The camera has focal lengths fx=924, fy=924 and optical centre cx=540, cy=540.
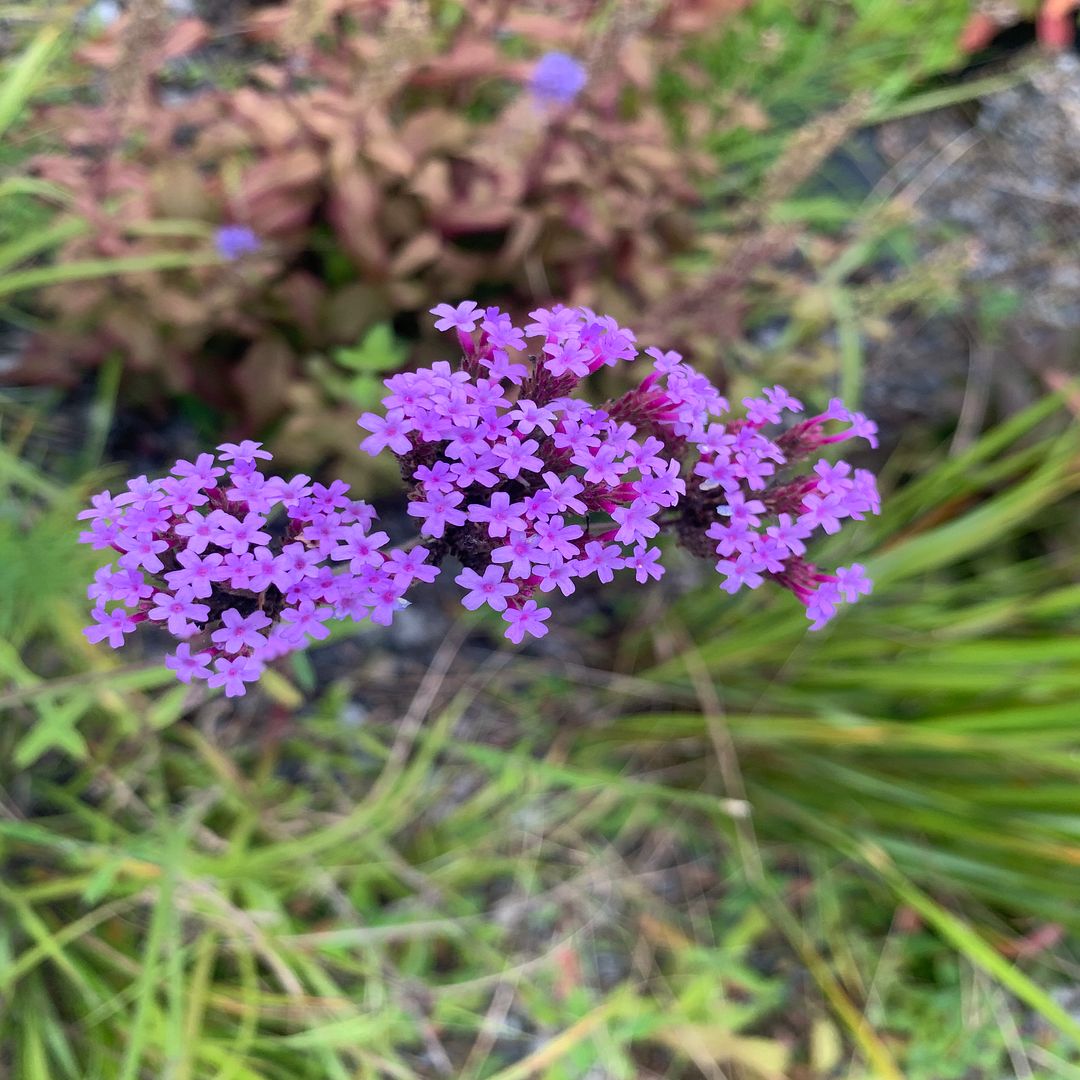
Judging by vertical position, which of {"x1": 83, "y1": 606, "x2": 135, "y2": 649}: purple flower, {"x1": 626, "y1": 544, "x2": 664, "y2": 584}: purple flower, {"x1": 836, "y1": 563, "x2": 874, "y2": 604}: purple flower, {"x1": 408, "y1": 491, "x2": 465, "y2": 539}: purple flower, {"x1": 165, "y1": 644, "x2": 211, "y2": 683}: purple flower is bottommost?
{"x1": 836, "y1": 563, "x2": 874, "y2": 604}: purple flower

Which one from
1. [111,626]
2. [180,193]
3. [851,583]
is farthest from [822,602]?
[180,193]

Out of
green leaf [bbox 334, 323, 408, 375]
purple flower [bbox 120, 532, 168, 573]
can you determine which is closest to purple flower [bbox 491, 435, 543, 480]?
purple flower [bbox 120, 532, 168, 573]

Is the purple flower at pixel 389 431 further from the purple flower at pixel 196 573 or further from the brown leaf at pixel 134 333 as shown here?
the brown leaf at pixel 134 333

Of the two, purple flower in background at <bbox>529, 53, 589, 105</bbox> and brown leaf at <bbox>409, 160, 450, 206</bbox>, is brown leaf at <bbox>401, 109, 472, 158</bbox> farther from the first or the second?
purple flower in background at <bbox>529, 53, 589, 105</bbox>

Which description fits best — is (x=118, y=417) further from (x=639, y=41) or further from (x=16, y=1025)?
(x=639, y=41)

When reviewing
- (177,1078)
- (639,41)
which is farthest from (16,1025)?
(639,41)

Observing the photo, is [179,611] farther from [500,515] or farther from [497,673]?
[497,673]
